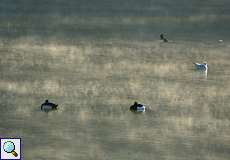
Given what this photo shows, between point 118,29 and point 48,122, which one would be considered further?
point 118,29

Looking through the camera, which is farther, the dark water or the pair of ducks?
the pair of ducks

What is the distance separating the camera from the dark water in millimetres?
35719

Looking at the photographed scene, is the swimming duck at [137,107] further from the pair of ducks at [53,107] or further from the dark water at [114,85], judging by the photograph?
the dark water at [114,85]

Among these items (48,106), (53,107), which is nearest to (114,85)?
(53,107)

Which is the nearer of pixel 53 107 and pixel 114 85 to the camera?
pixel 53 107

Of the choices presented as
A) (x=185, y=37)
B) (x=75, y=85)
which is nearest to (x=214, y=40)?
(x=185, y=37)

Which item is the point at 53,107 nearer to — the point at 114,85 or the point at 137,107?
the point at 137,107

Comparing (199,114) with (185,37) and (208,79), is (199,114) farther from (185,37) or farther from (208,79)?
(185,37)

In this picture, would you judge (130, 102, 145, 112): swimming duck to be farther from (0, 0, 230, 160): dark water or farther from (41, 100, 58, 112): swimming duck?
(41, 100, 58, 112): swimming duck

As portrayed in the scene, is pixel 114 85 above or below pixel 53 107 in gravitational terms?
above

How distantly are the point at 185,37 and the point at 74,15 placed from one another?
14140mm

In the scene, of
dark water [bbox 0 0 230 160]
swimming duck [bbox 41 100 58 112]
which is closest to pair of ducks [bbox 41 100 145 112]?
swimming duck [bbox 41 100 58 112]

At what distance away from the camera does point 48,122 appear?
125 ft

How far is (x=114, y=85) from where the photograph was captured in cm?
4472
